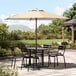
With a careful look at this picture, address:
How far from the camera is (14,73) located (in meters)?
6.49

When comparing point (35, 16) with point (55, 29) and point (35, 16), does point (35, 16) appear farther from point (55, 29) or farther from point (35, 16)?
point (55, 29)

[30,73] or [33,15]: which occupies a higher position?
[33,15]

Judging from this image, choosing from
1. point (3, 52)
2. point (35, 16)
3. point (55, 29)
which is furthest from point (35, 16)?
point (55, 29)

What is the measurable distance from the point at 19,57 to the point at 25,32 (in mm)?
24066

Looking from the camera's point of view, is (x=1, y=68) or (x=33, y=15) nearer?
(x=1, y=68)

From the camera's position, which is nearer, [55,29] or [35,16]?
[35,16]

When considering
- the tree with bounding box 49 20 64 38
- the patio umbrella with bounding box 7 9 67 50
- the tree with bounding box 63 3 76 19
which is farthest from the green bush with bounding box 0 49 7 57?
the tree with bounding box 63 3 76 19

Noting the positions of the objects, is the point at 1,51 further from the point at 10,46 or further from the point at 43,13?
the point at 43,13

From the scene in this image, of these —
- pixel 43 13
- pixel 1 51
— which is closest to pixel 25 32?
pixel 1 51

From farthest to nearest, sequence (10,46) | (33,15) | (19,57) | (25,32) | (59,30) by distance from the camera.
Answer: (59,30) → (25,32) → (10,46) → (19,57) → (33,15)

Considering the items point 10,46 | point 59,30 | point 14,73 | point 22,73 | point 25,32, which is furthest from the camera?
point 59,30

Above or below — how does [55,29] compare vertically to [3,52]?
above

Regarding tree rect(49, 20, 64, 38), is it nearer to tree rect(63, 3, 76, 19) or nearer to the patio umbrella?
tree rect(63, 3, 76, 19)

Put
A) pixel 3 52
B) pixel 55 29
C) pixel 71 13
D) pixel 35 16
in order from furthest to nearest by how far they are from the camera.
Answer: pixel 55 29 → pixel 71 13 → pixel 3 52 → pixel 35 16
